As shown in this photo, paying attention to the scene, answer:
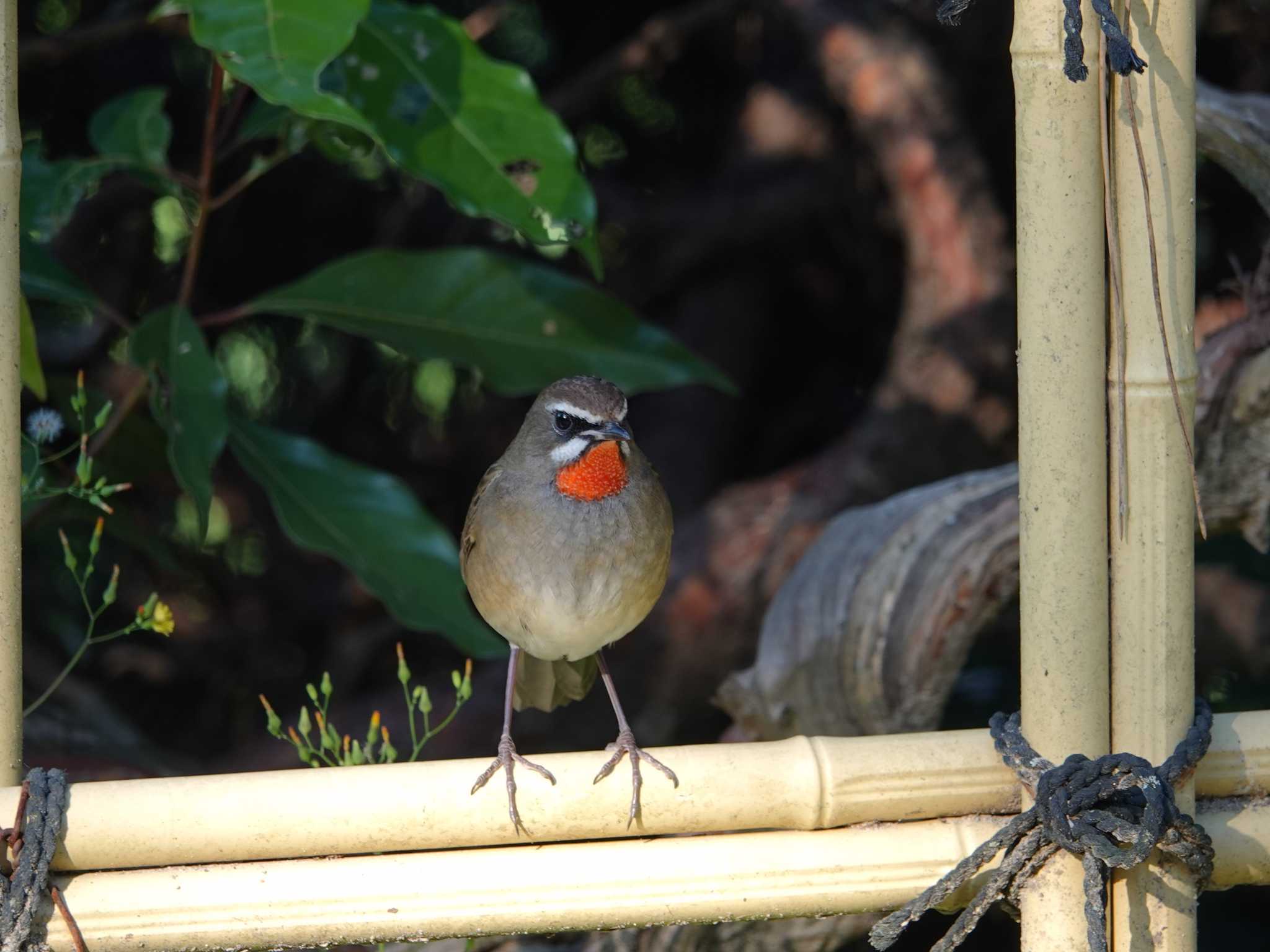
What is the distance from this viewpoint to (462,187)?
3301 millimetres

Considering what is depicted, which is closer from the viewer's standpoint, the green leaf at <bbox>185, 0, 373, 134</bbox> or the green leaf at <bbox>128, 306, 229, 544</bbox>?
the green leaf at <bbox>185, 0, 373, 134</bbox>

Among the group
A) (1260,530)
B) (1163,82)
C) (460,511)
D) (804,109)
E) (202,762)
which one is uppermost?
(1163,82)

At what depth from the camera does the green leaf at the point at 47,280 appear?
3887 millimetres

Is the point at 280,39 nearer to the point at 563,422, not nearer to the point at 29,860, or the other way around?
the point at 563,422

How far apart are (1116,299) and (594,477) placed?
128 cm

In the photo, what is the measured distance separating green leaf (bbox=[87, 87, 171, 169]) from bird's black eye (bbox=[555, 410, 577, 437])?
132 centimetres

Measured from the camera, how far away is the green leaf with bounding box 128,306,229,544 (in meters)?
3.32

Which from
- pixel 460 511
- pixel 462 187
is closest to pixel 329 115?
pixel 462 187

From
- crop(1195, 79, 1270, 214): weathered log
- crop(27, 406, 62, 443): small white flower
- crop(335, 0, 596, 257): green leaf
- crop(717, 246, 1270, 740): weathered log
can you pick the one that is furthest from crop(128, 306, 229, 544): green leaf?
crop(1195, 79, 1270, 214): weathered log

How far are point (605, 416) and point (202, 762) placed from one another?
297 cm

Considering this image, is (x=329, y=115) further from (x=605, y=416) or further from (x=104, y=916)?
(x=104, y=916)

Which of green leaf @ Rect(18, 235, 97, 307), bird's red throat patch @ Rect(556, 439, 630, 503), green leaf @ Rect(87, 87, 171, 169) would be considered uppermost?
green leaf @ Rect(87, 87, 171, 169)

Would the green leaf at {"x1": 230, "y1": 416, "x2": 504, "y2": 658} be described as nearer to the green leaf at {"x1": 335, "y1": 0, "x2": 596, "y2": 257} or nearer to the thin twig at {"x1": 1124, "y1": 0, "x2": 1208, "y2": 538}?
the green leaf at {"x1": 335, "y1": 0, "x2": 596, "y2": 257}

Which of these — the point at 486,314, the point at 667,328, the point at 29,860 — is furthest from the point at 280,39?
the point at 667,328
